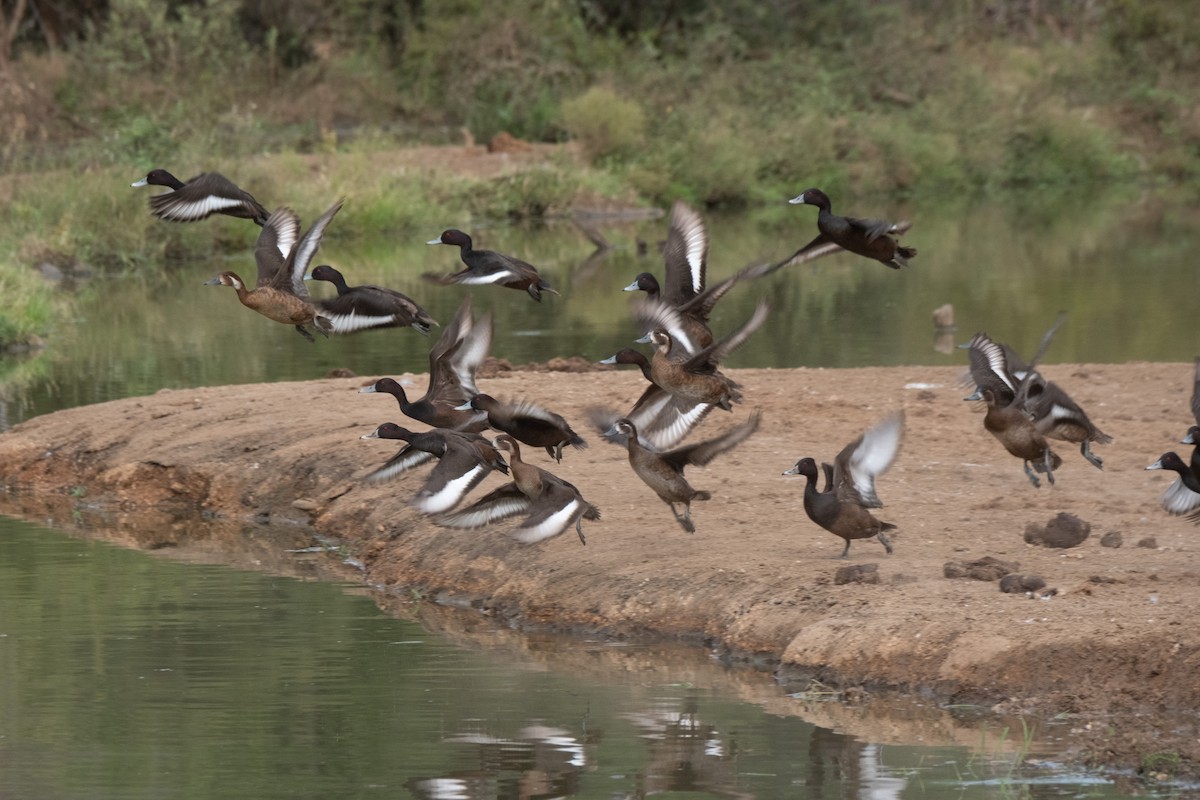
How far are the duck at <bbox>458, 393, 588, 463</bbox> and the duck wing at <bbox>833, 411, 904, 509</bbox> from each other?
1.48m

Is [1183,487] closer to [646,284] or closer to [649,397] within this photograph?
[649,397]

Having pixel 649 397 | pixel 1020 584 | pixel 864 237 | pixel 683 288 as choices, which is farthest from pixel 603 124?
pixel 1020 584

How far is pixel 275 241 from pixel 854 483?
141 inches

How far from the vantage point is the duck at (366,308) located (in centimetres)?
1077

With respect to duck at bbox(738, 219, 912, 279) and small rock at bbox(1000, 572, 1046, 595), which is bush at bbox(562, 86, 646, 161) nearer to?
duck at bbox(738, 219, 912, 279)

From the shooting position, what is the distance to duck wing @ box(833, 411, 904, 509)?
10461 mm

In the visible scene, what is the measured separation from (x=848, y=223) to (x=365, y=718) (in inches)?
149

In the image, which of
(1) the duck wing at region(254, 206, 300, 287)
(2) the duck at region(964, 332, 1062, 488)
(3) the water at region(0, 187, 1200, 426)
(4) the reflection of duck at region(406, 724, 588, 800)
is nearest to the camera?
(4) the reflection of duck at region(406, 724, 588, 800)

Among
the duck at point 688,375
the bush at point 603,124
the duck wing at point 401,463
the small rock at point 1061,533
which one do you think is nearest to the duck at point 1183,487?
the small rock at point 1061,533

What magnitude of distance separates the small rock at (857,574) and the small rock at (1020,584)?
0.67m

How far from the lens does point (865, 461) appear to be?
34.6ft

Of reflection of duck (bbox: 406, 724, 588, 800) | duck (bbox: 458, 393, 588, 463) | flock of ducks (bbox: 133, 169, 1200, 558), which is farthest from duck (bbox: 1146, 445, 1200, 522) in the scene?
reflection of duck (bbox: 406, 724, 588, 800)

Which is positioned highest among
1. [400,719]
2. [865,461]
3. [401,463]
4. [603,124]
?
[603,124]

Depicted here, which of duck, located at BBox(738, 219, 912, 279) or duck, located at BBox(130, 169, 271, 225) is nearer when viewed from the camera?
duck, located at BBox(738, 219, 912, 279)
